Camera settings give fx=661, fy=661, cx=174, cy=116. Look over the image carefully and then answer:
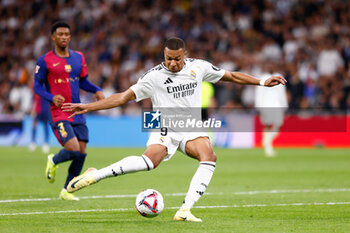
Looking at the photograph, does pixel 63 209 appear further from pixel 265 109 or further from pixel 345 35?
pixel 345 35

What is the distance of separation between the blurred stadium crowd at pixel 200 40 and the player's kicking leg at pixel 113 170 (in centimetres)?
1651

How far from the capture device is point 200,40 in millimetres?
27562

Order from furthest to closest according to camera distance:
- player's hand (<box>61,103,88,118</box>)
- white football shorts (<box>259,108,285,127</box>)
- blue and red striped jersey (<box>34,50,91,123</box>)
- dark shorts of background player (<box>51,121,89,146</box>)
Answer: white football shorts (<box>259,108,285,127</box>), blue and red striped jersey (<box>34,50,91,123</box>), dark shorts of background player (<box>51,121,89,146</box>), player's hand (<box>61,103,88,118</box>)

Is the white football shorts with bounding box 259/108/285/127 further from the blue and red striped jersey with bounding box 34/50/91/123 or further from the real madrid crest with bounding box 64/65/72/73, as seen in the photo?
the real madrid crest with bounding box 64/65/72/73

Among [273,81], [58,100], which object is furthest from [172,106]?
[58,100]

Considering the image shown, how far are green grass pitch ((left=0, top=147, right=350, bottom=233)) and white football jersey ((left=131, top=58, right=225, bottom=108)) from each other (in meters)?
1.42

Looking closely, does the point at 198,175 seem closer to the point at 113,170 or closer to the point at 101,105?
the point at 113,170

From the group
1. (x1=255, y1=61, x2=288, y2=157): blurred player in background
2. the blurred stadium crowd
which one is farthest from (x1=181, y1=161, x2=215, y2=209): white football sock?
the blurred stadium crowd

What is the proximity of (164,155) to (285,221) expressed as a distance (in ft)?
5.32

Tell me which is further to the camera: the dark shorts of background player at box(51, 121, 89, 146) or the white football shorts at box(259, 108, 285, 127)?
the white football shorts at box(259, 108, 285, 127)

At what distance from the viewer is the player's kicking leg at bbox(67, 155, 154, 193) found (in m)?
7.65

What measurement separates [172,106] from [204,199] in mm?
2545

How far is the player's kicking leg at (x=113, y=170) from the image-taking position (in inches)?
301

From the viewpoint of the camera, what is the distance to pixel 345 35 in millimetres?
25281
